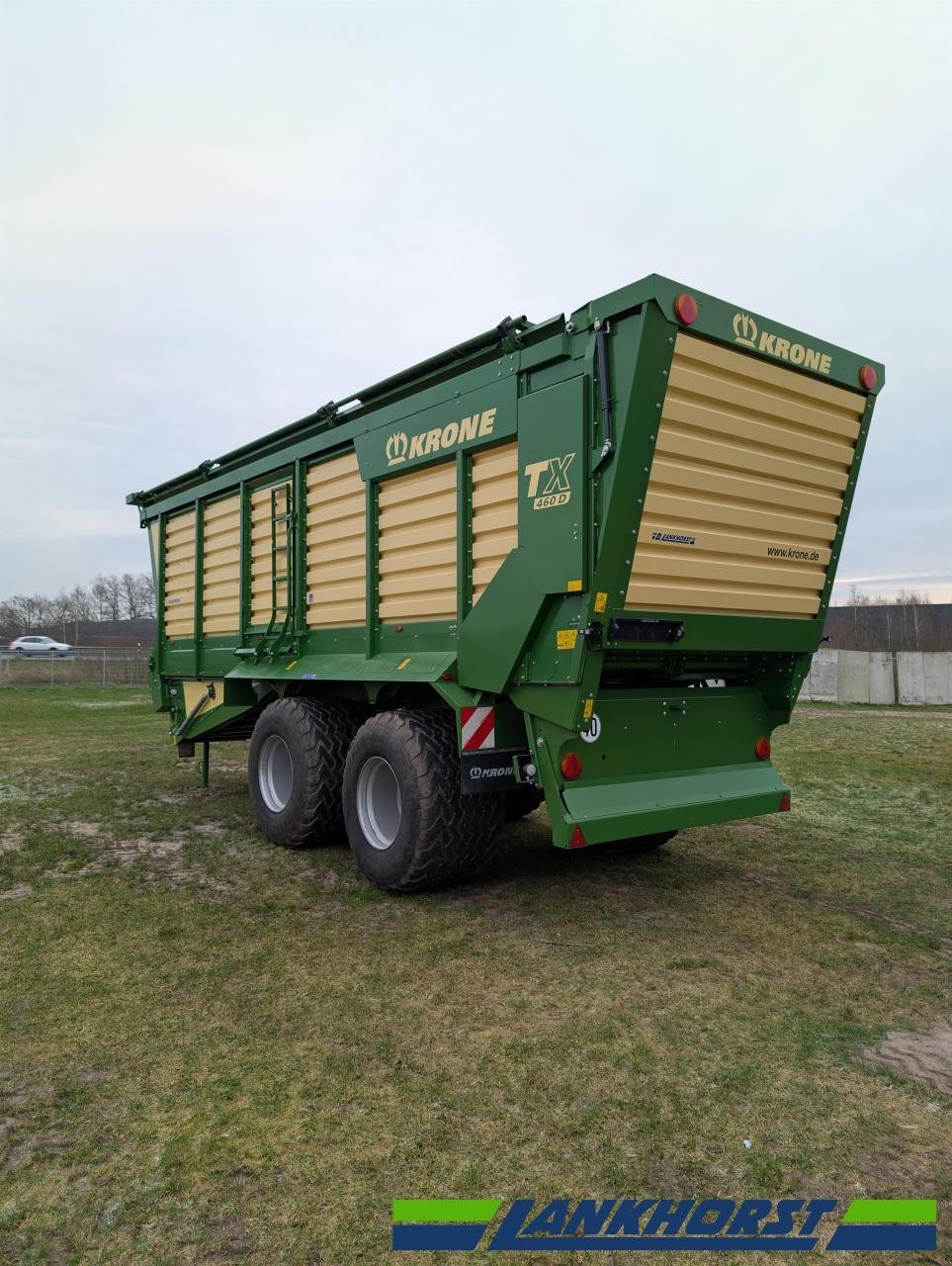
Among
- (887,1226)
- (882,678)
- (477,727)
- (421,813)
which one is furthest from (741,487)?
(882,678)

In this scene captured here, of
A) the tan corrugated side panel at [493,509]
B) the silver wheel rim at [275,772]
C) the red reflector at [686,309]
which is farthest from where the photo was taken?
the silver wheel rim at [275,772]

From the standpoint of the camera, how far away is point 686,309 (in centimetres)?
417

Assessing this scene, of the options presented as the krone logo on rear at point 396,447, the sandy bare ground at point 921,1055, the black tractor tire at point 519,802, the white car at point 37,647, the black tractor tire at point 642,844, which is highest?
the krone logo on rear at point 396,447

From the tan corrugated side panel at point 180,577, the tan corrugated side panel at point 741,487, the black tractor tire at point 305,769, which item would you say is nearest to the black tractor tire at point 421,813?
the black tractor tire at point 305,769

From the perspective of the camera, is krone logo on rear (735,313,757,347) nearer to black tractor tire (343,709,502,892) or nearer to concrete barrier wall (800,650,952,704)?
black tractor tire (343,709,502,892)

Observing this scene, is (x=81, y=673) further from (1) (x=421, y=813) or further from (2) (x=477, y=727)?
(2) (x=477, y=727)

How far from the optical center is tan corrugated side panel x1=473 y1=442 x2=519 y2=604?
482 cm

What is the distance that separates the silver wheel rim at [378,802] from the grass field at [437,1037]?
38 cm

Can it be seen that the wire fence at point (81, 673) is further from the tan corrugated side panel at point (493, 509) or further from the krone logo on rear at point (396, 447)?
the tan corrugated side panel at point (493, 509)

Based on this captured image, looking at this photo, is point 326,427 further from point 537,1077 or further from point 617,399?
point 537,1077

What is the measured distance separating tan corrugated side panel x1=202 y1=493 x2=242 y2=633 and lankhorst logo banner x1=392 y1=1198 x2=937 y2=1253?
617 centimetres

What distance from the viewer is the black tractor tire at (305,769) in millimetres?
6184

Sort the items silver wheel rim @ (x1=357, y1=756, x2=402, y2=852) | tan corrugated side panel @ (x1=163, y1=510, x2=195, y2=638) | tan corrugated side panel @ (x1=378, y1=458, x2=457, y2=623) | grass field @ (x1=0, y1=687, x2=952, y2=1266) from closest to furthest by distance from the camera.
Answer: grass field @ (x1=0, y1=687, x2=952, y2=1266) < tan corrugated side panel @ (x1=378, y1=458, x2=457, y2=623) < silver wheel rim @ (x1=357, y1=756, x2=402, y2=852) < tan corrugated side panel @ (x1=163, y1=510, x2=195, y2=638)

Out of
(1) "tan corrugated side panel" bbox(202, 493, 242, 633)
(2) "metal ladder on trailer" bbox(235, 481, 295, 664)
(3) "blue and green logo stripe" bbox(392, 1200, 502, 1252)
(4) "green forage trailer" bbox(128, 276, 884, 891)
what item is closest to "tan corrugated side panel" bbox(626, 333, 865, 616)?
(4) "green forage trailer" bbox(128, 276, 884, 891)
